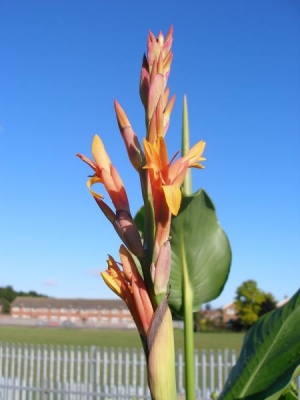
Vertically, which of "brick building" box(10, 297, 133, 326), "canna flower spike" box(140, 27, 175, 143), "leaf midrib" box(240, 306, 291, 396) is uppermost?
"brick building" box(10, 297, 133, 326)

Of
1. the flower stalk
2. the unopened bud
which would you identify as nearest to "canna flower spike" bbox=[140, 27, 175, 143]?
the flower stalk

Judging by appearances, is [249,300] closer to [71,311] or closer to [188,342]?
[71,311]

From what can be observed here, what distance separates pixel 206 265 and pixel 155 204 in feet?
1.96

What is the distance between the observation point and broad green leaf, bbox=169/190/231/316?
4.13 ft

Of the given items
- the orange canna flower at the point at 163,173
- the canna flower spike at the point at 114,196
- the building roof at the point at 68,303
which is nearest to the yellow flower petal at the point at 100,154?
the canna flower spike at the point at 114,196

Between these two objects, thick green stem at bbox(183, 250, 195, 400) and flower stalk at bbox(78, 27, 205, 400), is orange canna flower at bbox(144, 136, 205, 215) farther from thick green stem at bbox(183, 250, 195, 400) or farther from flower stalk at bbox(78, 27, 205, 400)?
thick green stem at bbox(183, 250, 195, 400)

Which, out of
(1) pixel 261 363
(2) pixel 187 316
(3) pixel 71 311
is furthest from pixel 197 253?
(3) pixel 71 311

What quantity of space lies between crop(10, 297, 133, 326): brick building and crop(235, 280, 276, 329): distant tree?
28.0ft

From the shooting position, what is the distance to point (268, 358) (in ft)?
3.45

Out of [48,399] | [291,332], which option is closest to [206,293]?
[291,332]

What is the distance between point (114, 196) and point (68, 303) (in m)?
41.4

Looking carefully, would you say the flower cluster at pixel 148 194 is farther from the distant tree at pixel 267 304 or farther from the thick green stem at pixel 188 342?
the distant tree at pixel 267 304

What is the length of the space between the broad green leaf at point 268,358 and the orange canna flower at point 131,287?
357 mm

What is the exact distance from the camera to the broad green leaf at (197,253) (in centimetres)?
126
